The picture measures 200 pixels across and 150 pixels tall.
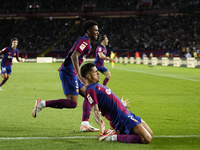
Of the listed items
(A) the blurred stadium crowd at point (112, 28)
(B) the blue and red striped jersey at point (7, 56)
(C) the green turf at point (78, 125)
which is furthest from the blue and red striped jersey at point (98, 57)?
(A) the blurred stadium crowd at point (112, 28)

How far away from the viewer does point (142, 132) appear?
459 cm

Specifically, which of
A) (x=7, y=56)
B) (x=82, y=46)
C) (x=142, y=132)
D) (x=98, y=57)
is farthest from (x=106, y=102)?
(x=7, y=56)

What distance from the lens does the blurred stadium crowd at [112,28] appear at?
60406mm

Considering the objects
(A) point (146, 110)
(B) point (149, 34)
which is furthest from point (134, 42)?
(A) point (146, 110)

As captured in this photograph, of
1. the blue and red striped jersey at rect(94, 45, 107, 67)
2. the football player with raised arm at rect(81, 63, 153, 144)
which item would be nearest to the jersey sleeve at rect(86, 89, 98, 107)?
the football player with raised arm at rect(81, 63, 153, 144)

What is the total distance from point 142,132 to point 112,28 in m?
62.8

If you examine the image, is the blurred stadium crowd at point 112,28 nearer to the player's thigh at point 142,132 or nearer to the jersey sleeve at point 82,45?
the jersey sleeve at point 82,45

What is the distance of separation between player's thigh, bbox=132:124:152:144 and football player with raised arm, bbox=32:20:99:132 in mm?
1231

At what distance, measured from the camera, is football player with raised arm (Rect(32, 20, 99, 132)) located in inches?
222

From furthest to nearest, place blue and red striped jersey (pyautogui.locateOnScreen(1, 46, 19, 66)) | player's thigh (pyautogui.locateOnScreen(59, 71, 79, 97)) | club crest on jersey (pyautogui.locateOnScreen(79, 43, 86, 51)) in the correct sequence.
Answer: blue and red striped jersey (pyautogui.locateOnScreen(1, 46, 19, 66)), player's thigh (pyautogui.locateOnScreen(59, 71, 79, 97)), club crest on jersey (pyautogui.locateOnScreen(79, 43, 86, 51))

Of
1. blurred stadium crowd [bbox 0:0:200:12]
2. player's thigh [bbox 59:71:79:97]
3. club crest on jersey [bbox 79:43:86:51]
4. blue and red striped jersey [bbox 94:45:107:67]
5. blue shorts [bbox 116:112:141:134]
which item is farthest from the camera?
blurred stadium crowd [bbox 0:0:200:12]

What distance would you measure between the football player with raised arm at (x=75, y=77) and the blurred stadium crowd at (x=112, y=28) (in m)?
52.0

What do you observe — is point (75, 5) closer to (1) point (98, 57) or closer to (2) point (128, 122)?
(1) point (98, 57)

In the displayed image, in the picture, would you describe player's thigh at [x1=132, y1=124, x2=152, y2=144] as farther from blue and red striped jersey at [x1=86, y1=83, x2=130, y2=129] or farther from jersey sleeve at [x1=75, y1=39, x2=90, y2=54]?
jersey sleeve at [x1=75, y1=39, x2=90, y2=54]
